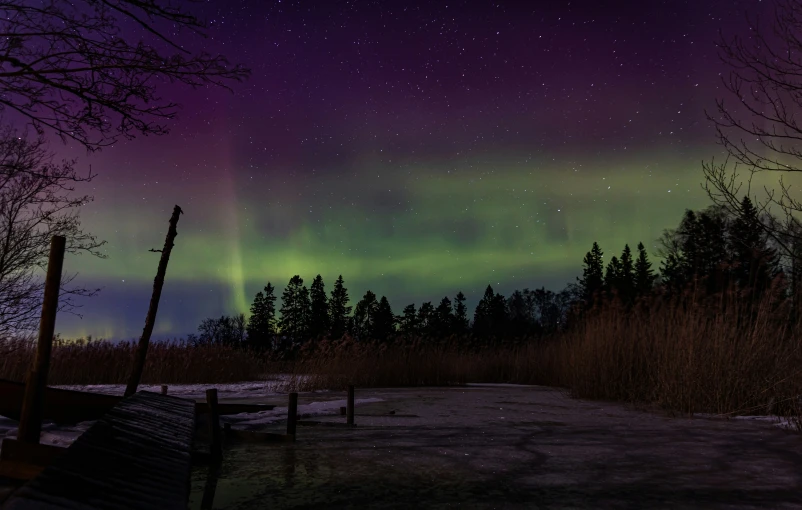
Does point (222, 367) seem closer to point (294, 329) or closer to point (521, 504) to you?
point (521, 504)

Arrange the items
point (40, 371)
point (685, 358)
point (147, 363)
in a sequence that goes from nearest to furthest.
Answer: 1. point (40, 371)
2. point (685, 358)
3. point (147, 363)

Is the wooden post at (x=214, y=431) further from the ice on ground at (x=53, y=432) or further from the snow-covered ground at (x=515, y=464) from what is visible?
the ice on ground at (x=53, y=432)

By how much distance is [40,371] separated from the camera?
270 centimetres

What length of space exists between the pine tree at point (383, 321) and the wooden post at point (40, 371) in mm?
58511

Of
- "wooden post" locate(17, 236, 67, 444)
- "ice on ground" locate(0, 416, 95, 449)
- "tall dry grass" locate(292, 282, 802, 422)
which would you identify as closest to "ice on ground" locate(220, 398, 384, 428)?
"ice on ground" locate(0, 416, 95, 449)

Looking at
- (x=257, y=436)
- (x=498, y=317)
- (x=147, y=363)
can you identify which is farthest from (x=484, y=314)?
(x=257, y=436)

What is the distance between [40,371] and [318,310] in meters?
60.7

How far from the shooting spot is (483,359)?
1764cm

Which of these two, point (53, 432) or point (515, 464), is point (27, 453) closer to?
point (53, 432)

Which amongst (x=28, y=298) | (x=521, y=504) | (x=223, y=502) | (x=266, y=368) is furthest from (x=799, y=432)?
(x=266, y=368)

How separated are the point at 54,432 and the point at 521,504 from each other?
A: 3736 millimetres

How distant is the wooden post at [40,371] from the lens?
2.63 m

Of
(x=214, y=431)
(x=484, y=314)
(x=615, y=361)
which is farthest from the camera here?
(x=484, y=314)

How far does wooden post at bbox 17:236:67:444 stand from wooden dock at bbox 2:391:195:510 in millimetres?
279
